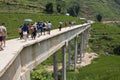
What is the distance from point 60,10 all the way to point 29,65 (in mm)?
158033

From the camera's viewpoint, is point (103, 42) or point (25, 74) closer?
point (25, 74)

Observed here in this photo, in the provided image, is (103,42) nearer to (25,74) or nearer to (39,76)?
(39,76)

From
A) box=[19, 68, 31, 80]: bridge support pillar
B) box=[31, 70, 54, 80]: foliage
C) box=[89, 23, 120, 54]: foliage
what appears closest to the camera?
box=[19, 68, 31, 80]: bridge support pillar

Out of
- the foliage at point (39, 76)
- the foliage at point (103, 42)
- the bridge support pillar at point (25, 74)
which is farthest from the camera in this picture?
the foliage at point (103, 42)

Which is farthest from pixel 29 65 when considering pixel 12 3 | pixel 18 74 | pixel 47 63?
pixel 12 3

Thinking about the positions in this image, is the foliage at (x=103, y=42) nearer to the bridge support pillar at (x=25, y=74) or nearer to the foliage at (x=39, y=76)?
the foliage at (x=39, y=76)

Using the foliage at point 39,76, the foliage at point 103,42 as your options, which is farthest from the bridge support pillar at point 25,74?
the foliage at point 103,42

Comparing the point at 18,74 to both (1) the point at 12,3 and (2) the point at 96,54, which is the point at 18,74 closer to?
(2) the point at 96,54

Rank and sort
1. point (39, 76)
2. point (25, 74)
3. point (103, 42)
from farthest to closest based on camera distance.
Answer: point (103, 42), point (39, 76), point (25, 74)

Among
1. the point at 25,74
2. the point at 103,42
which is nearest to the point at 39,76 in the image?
the point at 25,74

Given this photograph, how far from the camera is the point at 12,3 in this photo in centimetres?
14875

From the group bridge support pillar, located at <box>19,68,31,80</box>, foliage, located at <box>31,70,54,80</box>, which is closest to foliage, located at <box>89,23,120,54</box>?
foliage, located at <box>31,70,54,80</box>

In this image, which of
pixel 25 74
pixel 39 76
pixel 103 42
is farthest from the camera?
pixel 103 42

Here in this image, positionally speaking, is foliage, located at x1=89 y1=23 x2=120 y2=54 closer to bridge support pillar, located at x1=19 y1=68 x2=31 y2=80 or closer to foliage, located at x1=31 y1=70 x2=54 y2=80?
foliage, located at x1=31 y1=70 x2=54 y2=80
